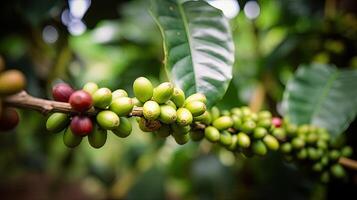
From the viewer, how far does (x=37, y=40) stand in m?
1.71

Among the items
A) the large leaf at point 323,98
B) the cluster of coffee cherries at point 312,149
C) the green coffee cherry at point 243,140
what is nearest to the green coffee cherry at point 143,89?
the green coffee cherry at point 243,140

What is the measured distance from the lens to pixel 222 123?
0.67 m

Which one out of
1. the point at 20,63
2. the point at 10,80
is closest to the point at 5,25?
the point at 20,63

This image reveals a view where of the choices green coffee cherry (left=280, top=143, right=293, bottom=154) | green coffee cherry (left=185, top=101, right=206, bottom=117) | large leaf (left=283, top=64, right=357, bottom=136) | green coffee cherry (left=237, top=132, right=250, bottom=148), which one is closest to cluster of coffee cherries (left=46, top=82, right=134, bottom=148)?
green coffee cherry (left=185, top=101, right=206, bottom=117)

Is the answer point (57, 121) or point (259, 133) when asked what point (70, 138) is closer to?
point (57, 121)

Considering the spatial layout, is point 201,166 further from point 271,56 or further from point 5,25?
point 5,25

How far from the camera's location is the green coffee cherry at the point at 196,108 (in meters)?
0.58

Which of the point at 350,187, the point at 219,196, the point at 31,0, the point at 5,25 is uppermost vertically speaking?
the point at 31,0

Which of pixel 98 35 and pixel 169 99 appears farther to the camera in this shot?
pixel 98 35

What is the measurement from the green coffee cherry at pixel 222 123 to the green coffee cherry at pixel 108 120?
226 mm

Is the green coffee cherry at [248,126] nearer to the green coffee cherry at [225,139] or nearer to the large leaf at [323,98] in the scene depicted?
the green coffee cherry at [225,139]

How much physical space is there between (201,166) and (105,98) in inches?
45.5

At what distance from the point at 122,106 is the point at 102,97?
35mm

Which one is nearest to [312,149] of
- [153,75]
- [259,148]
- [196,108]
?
[259,148]
